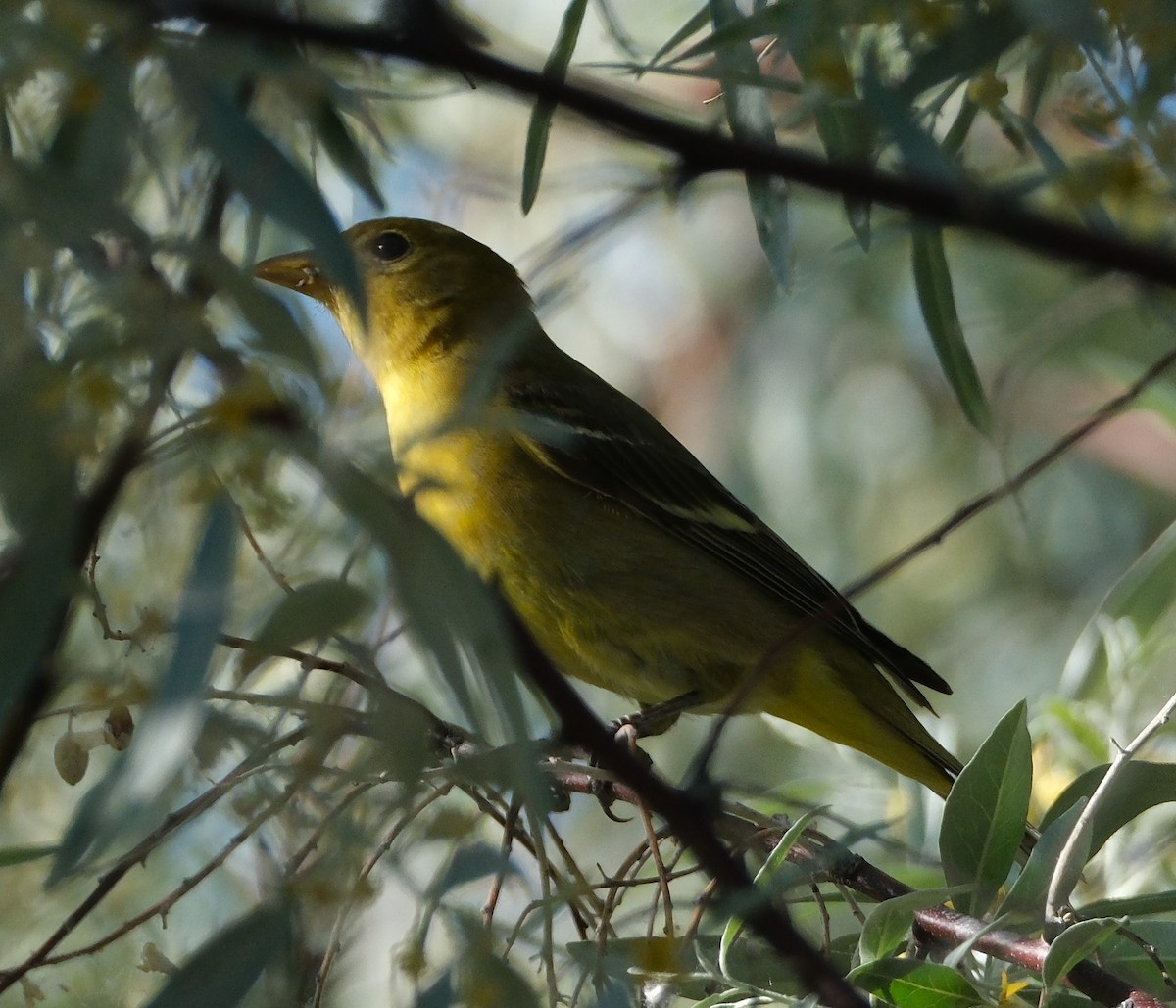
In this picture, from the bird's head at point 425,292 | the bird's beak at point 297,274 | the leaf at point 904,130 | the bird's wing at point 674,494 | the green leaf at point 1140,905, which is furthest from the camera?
the bird's head at point 425,292

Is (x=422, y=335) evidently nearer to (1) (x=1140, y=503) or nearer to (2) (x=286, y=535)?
(2) (x=286, y=535)

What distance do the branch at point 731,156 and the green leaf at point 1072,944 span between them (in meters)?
0.90

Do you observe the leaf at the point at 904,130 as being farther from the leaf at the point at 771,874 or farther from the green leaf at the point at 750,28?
the leaf at the point at 771,874

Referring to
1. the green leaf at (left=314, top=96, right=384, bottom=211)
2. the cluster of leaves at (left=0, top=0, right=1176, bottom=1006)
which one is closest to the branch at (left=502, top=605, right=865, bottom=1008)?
the cluster of leaves at (left=0, top=0, right=1176, bottom=1006)

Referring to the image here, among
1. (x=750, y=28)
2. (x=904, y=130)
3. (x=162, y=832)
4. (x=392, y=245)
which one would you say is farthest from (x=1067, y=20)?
(x=392, y=245)

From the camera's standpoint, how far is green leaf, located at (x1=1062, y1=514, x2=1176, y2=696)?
3348mm

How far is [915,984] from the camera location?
1858 mm

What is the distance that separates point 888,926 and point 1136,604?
1.71 m

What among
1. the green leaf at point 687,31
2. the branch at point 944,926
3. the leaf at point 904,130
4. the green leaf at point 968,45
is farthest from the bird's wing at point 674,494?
the leaf at point 904,130

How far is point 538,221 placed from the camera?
6.27m

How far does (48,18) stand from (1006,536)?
5.29 metres

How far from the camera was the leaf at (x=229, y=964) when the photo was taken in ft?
4.97

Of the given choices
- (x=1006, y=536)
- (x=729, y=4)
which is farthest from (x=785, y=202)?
(x=1006, y=536)

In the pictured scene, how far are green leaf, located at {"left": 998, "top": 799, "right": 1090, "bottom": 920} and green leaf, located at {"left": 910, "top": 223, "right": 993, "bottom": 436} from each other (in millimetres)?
547
